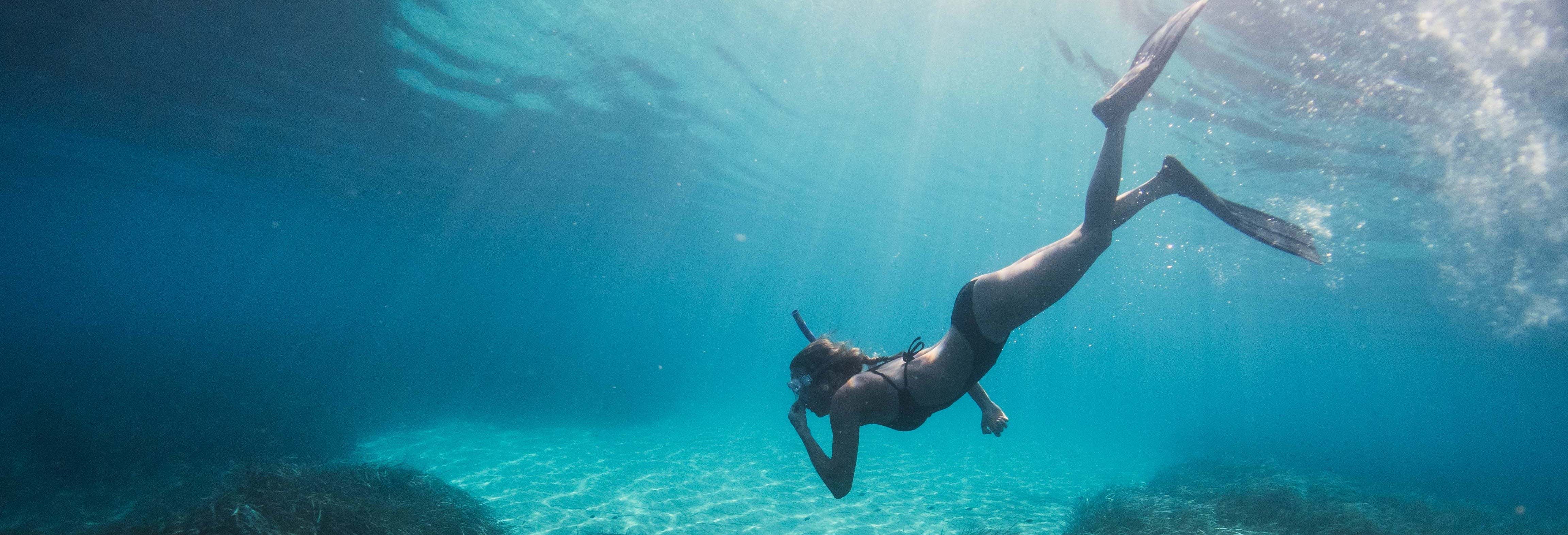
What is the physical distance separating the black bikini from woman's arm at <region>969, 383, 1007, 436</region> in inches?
15.9

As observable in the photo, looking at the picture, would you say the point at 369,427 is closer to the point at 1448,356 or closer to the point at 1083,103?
the point at 1083,103

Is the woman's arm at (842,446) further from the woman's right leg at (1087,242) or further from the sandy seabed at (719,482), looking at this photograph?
the sandy seabed at (719,482)

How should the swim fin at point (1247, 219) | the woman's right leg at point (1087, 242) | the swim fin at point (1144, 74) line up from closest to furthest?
the woman's right leg at point (1087, 242) → the swim fin at point (1144, 74) → the swim fin at point (1247, 219)

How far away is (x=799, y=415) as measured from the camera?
3594 mm

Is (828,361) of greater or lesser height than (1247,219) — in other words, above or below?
below

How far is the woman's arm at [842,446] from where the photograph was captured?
133 inches

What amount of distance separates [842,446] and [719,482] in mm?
11410

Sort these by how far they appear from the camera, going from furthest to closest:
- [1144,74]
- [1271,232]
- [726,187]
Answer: [726,187] → [1271,232] → [1144,74]

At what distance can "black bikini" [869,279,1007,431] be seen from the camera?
11.7 ft

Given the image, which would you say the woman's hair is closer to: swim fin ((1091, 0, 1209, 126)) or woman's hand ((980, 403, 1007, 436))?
woman's hand ((980, 403, 1007, 436))

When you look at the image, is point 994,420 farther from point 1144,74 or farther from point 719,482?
point 719,482

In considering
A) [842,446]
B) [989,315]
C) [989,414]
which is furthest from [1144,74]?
[842,446]

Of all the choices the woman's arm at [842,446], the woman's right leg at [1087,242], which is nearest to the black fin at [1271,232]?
the woman's right leg at [1087,242]

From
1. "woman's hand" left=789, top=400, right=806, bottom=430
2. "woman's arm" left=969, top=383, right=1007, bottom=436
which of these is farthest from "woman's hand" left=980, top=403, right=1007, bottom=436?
"woman's hand" left=789, top=400, right=806, bottom=430
